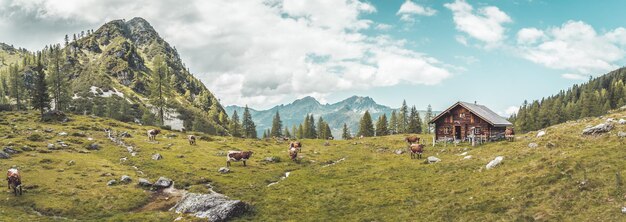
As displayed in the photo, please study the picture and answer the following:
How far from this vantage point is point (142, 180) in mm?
35562

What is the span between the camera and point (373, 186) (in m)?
34.2

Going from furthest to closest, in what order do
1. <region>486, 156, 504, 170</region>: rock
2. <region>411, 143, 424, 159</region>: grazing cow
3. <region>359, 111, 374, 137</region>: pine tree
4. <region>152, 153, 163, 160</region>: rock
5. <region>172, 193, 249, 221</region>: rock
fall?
<region>359, 111, 374, 137</region>: pine tree
<region>411, 143, 424, 159</region>: grazing cow
<region>152, 153, 163, 160</region>: rock
<region>486, 156, 504, 170</region>: rock
<region>172, 193, 249, 221</region>: rock

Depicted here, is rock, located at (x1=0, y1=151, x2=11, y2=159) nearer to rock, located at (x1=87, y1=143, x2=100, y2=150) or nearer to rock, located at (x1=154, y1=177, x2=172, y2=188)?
rock, located at (x1=87, y1=143, x2=100, y2=150)

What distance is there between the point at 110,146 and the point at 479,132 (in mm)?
60179

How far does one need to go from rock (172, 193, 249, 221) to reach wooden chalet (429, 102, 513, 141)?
148ft

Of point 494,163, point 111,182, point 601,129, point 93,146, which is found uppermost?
point 601,129

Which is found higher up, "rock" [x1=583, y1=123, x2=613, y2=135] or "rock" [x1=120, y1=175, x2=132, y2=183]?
"rock" [x1=583, y1=123, x2=613, y2=135]

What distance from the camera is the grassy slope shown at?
22.8m

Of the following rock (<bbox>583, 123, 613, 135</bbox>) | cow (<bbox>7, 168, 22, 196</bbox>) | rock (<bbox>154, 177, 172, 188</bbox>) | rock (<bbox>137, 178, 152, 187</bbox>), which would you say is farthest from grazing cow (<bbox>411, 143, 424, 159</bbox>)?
cow (<bbox>7, 168, 22, 196</bbox>)

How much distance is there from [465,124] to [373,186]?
37686 millimetres

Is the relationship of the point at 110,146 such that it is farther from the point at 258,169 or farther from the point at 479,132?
the point at 479,132

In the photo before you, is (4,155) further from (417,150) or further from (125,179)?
(417,150)

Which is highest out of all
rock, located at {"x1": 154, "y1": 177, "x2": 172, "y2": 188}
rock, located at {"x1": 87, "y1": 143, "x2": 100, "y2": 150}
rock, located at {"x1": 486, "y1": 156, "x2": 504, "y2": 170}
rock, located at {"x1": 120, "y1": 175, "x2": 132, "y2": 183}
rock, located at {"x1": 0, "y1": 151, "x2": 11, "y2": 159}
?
rock, located at {"x1": 87, "y1": 143, "x2": 100, "y2": 150}

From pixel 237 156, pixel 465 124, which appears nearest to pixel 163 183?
pixel 237 156
